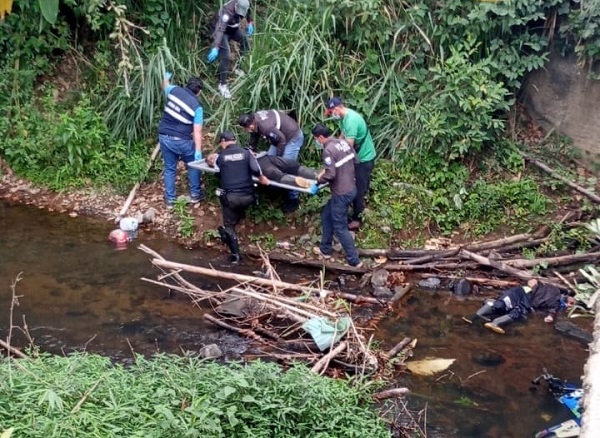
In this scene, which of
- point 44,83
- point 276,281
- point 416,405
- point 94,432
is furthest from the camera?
point 44,83

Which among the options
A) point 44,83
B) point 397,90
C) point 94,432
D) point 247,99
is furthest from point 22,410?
point 44,83

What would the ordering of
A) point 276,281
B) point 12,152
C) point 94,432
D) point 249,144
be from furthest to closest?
point 12,152 → point 249,144 → point 276,281 → point 94,432

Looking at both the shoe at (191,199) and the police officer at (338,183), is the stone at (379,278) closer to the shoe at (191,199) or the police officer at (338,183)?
the police officer at (338,183)

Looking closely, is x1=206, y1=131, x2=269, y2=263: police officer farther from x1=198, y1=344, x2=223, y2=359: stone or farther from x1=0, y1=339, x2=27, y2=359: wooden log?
x1=0, y1=339, x2=27, y2=359: wooden log

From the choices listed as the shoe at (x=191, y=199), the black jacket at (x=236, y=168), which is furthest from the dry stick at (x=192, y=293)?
the shoe at (x=191, y=199)

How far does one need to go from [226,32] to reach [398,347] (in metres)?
5.81

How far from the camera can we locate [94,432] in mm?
4750

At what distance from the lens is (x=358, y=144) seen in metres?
8.67

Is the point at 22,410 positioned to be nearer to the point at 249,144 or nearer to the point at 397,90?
the point at 249,144

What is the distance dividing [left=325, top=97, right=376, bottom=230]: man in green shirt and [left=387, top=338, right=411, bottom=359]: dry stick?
7.33ft

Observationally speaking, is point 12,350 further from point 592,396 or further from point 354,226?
point 592,396

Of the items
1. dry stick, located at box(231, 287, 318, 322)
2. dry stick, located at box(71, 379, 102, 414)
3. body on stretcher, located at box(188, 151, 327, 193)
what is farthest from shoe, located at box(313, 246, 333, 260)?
dry stick, located at box(71, 379, 102, 414)

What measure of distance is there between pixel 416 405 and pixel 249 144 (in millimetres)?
4283

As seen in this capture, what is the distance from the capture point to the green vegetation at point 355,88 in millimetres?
9109
